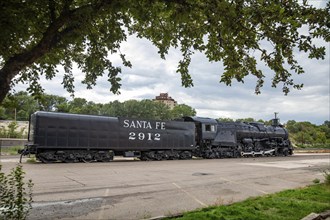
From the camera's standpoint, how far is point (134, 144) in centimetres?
2489

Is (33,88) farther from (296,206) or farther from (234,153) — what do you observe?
(234,153)

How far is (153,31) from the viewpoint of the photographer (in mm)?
7145

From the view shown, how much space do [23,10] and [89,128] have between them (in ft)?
60.1

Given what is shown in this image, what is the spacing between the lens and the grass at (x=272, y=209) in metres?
7.36

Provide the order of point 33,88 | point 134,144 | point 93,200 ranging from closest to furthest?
point 33,88 → point 93,200 → point 134,144

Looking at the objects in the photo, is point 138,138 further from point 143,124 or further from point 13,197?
point 13,197

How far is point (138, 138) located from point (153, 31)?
18609mm

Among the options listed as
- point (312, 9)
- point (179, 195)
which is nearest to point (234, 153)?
point (179, 195)

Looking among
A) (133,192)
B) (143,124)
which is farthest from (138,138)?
(133,192)

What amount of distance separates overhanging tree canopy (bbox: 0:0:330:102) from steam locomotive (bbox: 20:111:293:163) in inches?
589

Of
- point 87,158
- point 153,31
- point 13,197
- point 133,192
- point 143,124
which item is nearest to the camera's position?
point 13,197

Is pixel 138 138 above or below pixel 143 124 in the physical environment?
below

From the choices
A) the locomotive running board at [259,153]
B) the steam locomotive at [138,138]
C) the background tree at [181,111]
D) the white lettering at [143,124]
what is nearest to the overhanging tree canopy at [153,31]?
the steam locomotive at [138,138]

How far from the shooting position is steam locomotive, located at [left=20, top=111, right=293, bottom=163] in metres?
20.8
